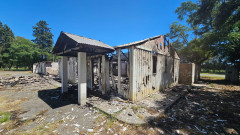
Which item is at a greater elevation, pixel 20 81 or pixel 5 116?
pixel 20 81

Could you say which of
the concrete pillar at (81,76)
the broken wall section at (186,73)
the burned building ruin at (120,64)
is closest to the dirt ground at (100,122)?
the concrete pillar at (81,76)

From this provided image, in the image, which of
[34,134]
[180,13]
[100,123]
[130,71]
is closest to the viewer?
[34,134]

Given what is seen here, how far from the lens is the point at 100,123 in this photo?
9.11 feet

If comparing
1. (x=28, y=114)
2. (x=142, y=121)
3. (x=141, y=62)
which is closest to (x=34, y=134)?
(x=28, y=114)

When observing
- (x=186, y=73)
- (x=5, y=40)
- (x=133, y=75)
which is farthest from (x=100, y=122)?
(x=5, y=40)

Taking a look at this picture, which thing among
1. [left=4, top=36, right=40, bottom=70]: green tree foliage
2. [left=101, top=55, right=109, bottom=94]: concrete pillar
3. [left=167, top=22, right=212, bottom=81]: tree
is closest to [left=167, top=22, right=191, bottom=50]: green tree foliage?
[left=167, top=22, right=212, bottom=81]: tree

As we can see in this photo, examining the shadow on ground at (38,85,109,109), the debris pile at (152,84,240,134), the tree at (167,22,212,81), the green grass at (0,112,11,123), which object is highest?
the tree at (167,22,212,81)

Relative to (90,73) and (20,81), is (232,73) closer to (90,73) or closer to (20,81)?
(90,73)

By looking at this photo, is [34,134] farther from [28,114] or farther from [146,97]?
[146,97]

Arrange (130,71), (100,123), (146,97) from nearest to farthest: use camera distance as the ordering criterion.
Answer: (100,123)
(130,71)
(146,97)

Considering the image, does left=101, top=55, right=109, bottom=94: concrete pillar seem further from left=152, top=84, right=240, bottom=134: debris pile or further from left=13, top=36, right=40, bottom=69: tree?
left=13, top=36, right=40, bottom=69: tree

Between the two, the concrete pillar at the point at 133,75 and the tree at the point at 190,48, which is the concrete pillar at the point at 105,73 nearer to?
the concrete pillar at the point at 133,75

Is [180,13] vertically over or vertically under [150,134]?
over

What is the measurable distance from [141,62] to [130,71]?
0.85 metres
